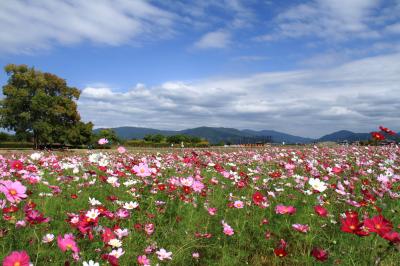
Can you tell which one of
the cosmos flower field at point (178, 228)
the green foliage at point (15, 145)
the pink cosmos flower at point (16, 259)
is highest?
the pink cosmos flower at point (16, 259)

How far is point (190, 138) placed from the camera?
188 ft

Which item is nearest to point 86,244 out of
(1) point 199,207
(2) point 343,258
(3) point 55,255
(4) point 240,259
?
(3) point 55,255

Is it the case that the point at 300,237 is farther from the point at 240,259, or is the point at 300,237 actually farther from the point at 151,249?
the point at 151,249

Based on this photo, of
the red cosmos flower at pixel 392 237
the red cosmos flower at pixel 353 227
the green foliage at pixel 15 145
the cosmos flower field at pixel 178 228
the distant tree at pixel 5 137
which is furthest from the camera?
the distant tree at pixel 5 137

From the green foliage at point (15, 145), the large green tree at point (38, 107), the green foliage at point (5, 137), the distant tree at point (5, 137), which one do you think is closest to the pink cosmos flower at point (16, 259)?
the large green tree at point (38, 107)

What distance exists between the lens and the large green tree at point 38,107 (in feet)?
132

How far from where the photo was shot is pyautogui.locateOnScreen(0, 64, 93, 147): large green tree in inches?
1587

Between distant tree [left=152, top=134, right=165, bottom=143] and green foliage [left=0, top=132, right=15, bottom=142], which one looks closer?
green foliage [left=0, top=132, right=15, bottom=142]

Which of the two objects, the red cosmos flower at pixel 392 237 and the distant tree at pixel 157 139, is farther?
the distant tree at pixel 157 139

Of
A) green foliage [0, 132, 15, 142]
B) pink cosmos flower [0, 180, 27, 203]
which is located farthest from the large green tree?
pink cosmos flower [0, 180, 27, 203]

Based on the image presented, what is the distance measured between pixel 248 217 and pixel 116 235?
2.03m

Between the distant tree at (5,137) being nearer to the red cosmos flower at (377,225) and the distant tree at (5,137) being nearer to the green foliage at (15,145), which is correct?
the green foliage at (15,145)

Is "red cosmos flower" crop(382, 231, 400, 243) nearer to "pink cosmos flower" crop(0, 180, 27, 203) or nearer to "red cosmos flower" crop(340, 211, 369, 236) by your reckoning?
"red cosmos flower" crop(340, 211, 369, 236)

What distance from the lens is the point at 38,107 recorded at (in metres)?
40.1
